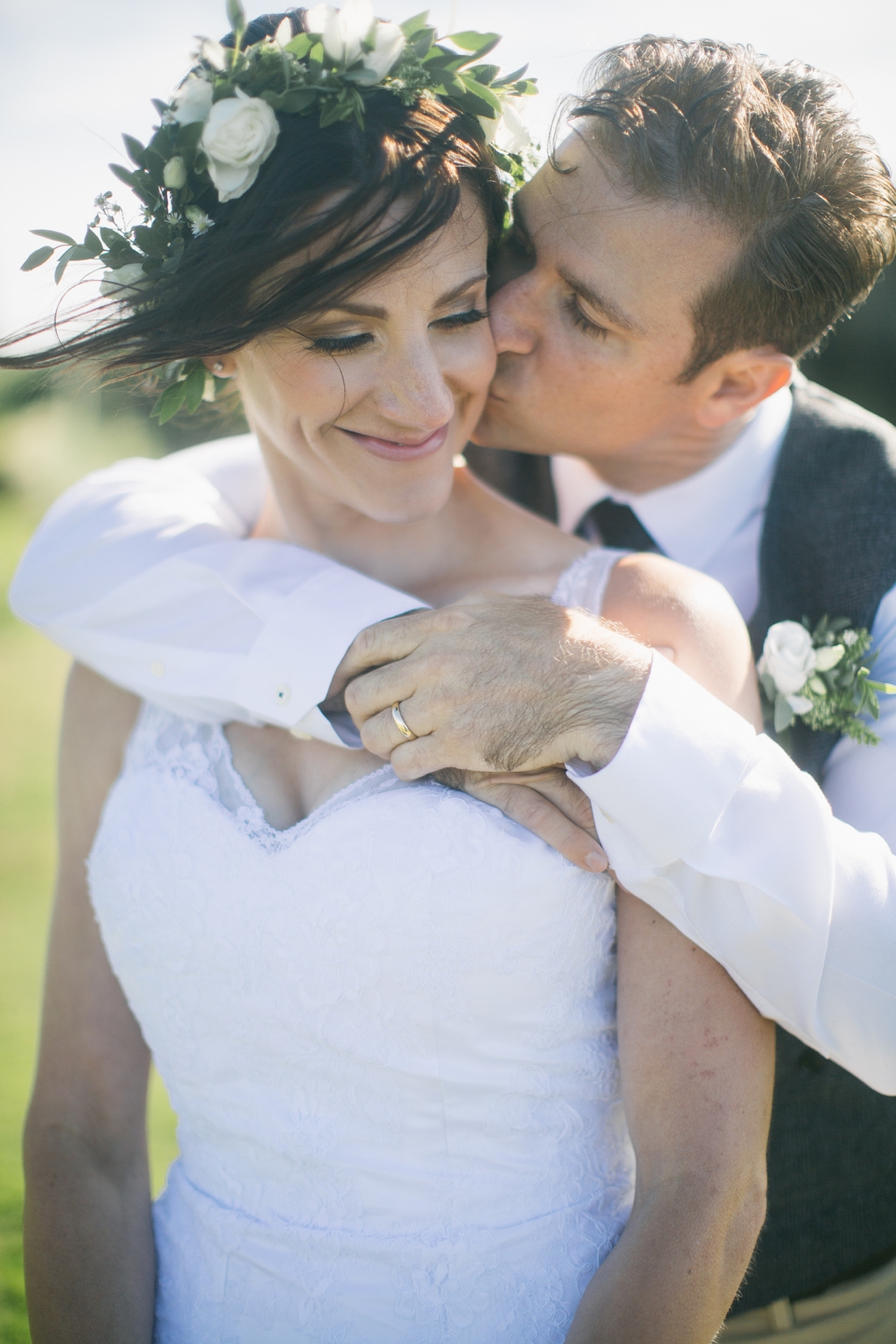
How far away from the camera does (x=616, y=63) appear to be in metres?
2.41

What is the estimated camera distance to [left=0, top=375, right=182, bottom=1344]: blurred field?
372cm

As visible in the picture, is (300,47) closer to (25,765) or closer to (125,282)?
(125,282)

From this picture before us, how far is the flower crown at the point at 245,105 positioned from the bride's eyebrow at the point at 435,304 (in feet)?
0.92

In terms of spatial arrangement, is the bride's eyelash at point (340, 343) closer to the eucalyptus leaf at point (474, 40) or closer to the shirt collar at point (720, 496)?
the eucalyptus leaf at point (474, 40)

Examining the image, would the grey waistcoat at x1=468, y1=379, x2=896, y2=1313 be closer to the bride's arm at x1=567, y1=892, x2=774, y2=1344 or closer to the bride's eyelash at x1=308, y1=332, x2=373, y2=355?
the bride's arm at x1=567, y1=892, x2=774, y2=1344

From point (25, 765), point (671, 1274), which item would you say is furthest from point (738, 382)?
point (25, 765)

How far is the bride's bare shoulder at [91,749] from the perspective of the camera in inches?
85.9

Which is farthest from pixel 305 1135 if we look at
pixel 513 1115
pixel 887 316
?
pixel 887 316

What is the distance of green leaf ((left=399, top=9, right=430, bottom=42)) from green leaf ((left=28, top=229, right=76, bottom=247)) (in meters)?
0.78

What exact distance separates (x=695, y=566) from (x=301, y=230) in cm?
140

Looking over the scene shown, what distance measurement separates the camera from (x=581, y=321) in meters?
2.44

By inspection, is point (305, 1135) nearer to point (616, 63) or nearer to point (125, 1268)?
point (125, 1268)

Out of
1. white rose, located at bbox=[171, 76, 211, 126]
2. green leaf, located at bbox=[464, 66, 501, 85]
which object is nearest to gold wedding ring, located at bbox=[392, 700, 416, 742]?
white rose, located at bbox=[171, 76, 211, 126]

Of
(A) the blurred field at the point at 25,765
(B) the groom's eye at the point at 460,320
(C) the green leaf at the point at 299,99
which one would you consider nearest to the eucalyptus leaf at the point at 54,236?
(A) the blurred field at the point at 25,765
